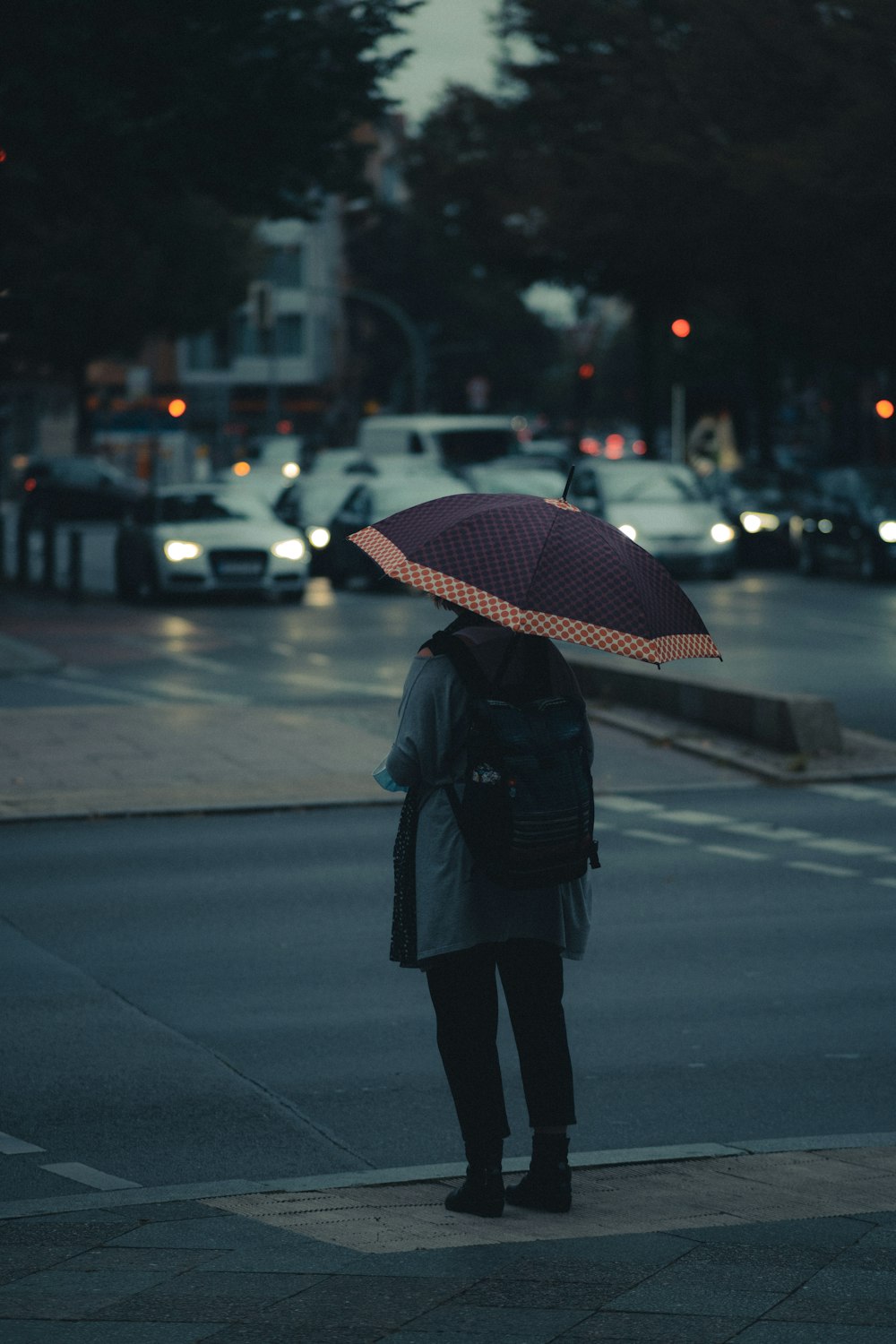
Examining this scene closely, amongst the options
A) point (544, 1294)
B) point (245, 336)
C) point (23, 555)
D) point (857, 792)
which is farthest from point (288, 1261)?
point (245, 336)

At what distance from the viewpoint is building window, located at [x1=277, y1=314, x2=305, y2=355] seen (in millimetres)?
102125

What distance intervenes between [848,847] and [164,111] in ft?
56.0

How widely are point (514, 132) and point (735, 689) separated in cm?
3407

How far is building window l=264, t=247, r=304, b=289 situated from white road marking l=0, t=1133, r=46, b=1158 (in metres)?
96.3

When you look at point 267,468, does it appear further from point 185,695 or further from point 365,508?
point 185,695

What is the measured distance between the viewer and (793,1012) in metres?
8.24

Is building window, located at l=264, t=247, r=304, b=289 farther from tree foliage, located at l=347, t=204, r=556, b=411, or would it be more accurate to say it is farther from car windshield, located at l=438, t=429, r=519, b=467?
car windshield, located at l=438, t=429, r=519, b=467

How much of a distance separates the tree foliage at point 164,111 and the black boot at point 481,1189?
20012mm

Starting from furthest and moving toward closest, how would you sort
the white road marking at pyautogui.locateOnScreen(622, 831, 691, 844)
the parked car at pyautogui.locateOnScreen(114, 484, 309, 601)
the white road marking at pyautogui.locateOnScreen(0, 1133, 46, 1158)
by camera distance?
the parked car at pyautogui.locateOnScreen(114, 484, 309, 601) → the white road marking at pyautogui.locateOnScreen(622, 831, 691, 844) → the white road marking at pyautogui.locateOnScreen(0, 1133, 46, 1158)

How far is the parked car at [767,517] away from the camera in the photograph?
38.4 meters

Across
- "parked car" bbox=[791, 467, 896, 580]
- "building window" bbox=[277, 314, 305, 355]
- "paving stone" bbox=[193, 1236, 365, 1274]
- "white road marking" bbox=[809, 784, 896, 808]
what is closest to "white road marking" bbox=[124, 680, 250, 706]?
"white road marking" bbox=[809, 784, 896, 808]

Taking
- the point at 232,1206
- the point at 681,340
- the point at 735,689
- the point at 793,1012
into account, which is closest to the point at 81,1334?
the point at 232,1206

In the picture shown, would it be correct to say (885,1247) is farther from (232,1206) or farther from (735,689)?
(735,689)

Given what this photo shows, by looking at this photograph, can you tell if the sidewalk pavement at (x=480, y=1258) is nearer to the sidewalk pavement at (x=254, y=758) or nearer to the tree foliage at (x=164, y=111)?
the sidewalk pavement at (x=254, y=758)
